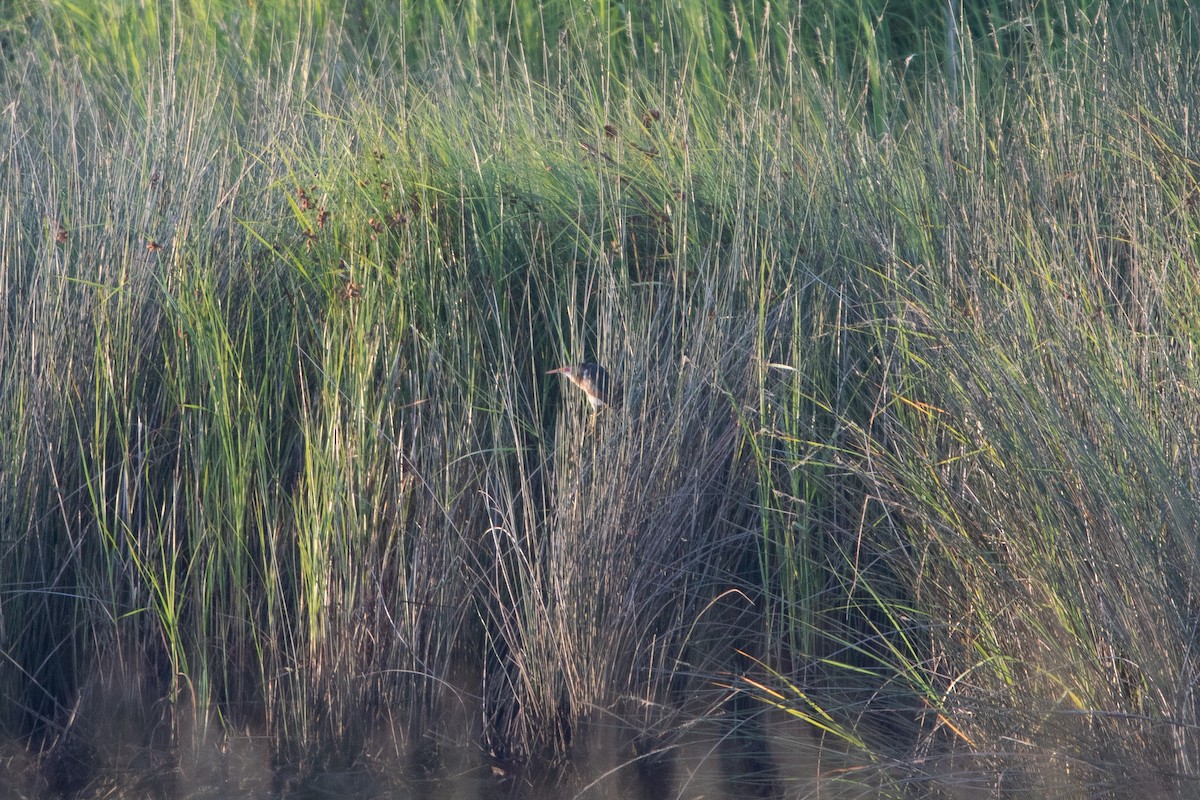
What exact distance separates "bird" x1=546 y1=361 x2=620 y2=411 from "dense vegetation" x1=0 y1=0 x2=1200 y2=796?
0.04 m

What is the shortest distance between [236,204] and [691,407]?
147cm

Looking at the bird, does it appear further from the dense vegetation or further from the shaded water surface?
the shaded water surface

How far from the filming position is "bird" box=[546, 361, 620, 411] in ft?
8.16

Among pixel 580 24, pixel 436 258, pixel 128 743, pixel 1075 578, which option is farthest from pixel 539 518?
pixel 580 24

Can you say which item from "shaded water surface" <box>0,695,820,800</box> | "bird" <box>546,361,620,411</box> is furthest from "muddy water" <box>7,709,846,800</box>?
"bird" <box>546,361,620,411</box>

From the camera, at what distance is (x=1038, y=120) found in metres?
3.57

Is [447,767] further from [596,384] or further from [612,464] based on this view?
[596,384]

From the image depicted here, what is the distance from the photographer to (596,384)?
2.50 m

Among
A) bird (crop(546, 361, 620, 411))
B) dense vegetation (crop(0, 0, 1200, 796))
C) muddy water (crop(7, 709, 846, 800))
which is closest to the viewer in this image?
dense vegetation (crop(0, 0, 1200, 796))

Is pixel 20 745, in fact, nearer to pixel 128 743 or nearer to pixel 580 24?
pixel 128 743

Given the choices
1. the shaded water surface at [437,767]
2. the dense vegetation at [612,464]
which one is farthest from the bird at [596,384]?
the shaded water surface at [437,767]

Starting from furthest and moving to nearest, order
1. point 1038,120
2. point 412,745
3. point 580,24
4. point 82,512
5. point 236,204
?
point 580,24
point 1038,120
point 236,204
point 82,512
point 412,745

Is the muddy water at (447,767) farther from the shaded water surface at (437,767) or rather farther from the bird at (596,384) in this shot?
the bird at (596,384)

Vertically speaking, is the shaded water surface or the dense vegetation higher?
the dense vegetation
